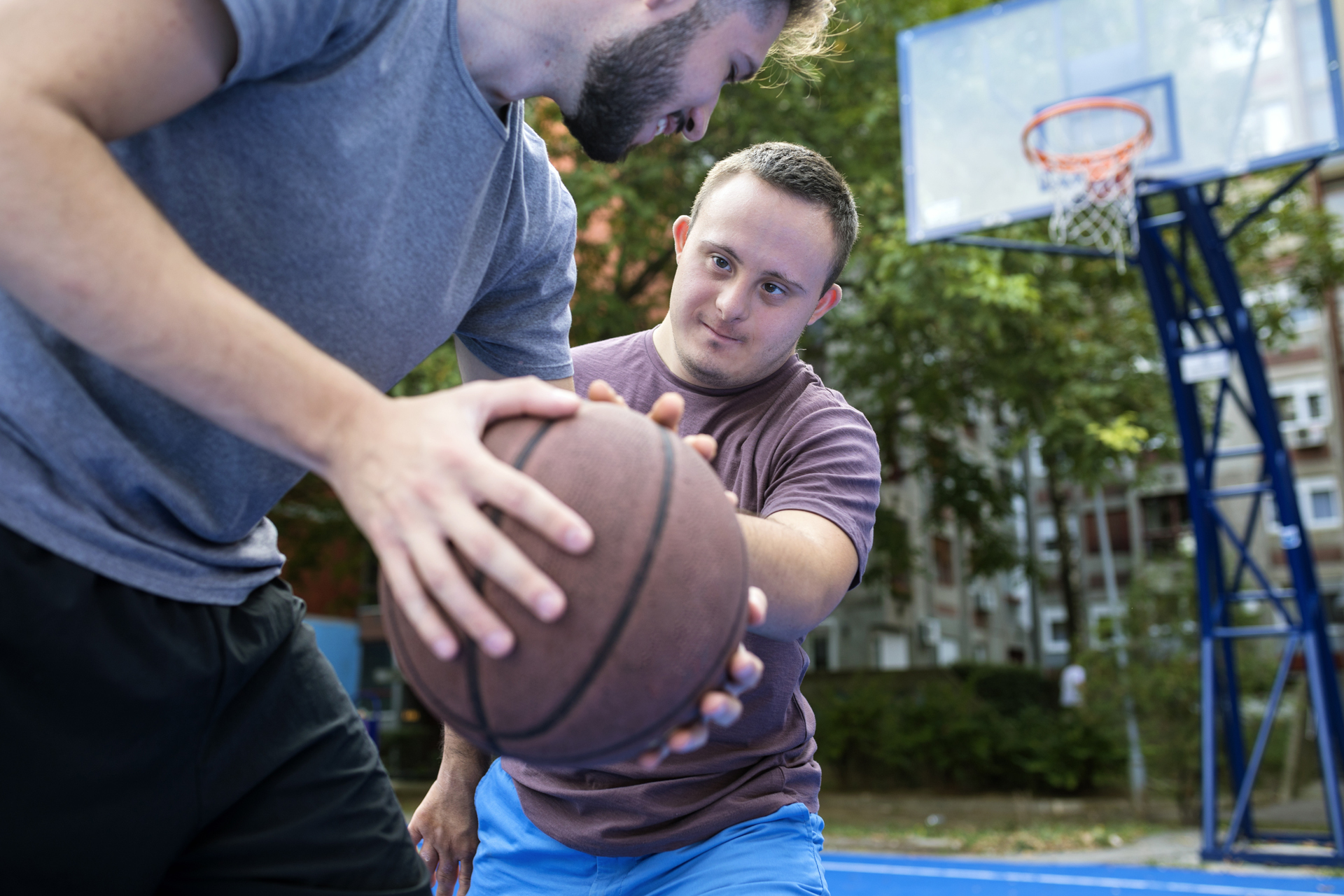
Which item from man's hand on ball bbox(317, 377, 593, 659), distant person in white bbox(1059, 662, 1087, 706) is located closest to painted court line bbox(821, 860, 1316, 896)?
distant person in white bbox(1059, 662, 1087, 706)

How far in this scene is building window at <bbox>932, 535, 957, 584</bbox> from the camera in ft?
99.5

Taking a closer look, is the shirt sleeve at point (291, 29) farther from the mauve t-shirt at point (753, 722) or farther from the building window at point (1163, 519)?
the building window at point (1163, 519)

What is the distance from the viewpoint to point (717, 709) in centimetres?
143

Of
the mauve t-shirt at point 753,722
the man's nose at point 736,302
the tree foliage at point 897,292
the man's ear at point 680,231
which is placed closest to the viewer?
the mauve t-shirt at point 753,722

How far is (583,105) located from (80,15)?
80cm

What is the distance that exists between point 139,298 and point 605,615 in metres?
0.63

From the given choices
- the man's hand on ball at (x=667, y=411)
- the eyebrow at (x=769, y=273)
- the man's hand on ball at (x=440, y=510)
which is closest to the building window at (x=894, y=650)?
the eyebrow at (x=769, y=273)

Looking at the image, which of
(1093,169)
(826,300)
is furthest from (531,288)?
(1093,169)

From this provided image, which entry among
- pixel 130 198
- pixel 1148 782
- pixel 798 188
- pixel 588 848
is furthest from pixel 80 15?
pixel 1148 782

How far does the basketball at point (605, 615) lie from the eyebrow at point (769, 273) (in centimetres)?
112

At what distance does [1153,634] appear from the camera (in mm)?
12984

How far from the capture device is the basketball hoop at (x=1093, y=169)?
27.4 feet

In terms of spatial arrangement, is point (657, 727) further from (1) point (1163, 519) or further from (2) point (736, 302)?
(1) point (1163, 519)

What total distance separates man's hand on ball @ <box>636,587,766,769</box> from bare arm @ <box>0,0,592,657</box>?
345mm
